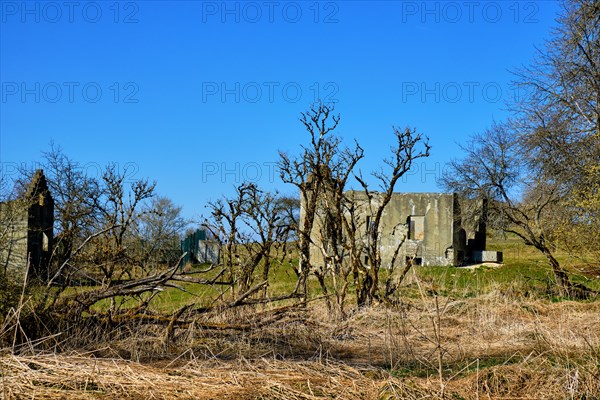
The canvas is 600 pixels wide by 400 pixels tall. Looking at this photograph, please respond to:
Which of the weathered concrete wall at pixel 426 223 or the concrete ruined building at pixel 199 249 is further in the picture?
the concrete ruined building at pixel 199 249

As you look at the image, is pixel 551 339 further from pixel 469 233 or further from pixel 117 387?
pixel 469 233

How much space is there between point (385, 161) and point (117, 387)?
241 inches

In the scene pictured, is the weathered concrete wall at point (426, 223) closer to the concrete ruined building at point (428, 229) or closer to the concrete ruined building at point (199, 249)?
the concrete ruined building at point (428, 229)

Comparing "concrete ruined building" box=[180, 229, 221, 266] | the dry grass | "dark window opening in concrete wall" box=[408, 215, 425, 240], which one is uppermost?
"dark window opening in concrete wall" box=[408, 215, 425, 240]

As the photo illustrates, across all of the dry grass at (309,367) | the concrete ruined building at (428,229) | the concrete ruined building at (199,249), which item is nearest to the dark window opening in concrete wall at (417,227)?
the concrete ruined building at (428,229)

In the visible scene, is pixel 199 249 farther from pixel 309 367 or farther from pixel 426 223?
pixel 309 367

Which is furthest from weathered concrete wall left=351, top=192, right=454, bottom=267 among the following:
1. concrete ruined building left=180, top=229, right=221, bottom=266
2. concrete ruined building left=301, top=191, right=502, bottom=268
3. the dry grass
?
the dry grass

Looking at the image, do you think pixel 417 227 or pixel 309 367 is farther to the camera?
pixel 417 227

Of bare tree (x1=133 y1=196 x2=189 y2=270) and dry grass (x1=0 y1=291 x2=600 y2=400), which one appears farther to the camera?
bare tree (x1=133 y1=196 x2=189 y2=270)

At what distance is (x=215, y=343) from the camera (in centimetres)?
706

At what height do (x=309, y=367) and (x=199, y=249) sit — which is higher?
(x=199, y=249)

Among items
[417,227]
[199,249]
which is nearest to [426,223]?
[417,227]

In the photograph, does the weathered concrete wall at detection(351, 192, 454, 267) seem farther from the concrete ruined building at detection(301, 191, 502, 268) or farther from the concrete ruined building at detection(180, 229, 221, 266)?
the concrete ruined building at detection(180, 229, 221, 266)

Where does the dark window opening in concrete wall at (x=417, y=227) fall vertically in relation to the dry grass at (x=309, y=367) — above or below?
above
